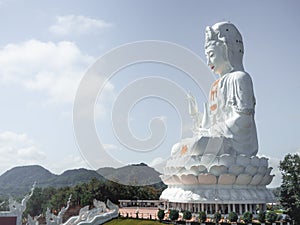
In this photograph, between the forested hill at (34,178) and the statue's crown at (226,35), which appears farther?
the forested hill at (34,178)

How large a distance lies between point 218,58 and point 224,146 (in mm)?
6390

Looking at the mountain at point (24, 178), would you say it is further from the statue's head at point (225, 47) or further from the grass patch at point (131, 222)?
the grass patch at point (131, 222)

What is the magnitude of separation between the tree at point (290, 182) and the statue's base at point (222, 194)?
4.27ft

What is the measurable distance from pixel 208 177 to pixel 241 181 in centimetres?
192

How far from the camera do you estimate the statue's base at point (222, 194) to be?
62.8ft

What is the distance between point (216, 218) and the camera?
16.7 m

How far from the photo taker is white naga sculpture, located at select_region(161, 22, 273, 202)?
19547 millimetres

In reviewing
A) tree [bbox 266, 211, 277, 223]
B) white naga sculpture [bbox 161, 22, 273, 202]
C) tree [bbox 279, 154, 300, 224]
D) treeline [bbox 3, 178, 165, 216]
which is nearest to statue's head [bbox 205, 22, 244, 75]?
white naga sculpture [bbox 161, 22, 273, 202]

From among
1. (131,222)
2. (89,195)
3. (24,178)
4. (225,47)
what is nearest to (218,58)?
(225,47)

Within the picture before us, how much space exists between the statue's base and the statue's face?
26.3 ft

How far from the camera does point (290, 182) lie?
21.8m

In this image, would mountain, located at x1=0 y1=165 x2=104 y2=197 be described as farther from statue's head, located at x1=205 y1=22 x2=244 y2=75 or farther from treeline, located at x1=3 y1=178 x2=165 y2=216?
statue's head, located at x1=205 y1=22 x2=244 y2=75

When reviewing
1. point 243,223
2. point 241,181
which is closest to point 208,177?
point 241,181

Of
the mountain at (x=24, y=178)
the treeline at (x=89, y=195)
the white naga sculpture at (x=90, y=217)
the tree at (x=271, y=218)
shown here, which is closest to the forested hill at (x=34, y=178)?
the mountain at (x=24, y=178)
